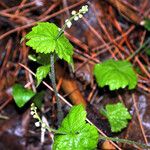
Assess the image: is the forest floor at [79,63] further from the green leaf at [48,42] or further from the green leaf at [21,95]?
the green leaf at [48,42]

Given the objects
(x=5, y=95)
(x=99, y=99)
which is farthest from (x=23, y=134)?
(x=99, y=99)

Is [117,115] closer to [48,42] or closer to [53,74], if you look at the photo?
[53,74]

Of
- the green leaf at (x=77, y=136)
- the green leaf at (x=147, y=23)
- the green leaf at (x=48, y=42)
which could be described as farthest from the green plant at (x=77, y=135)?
the green leaf at (x=147, y=23)

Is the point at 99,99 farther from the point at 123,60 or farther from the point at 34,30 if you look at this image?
the point at 34,30

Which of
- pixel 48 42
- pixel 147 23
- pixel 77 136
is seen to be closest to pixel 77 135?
pixel 77 136

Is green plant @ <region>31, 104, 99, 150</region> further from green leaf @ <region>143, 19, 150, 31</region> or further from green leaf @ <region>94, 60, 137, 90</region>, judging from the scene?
green leaf @ <region>143, 19, 150, 31</region>

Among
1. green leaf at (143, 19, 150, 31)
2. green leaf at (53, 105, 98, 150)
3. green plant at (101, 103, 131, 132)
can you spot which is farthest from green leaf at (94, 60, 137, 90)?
green leaf at (53, 105, 98, 150)

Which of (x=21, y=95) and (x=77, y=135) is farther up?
(x=21, y=95)
